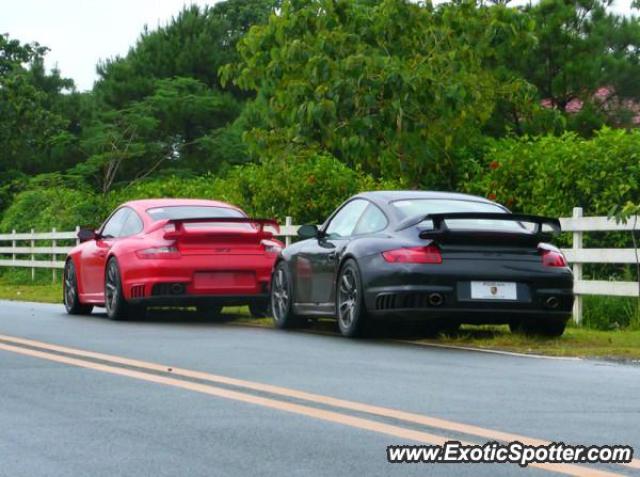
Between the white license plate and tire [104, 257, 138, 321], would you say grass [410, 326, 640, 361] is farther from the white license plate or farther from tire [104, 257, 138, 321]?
tire [104, 257, 138, 321]

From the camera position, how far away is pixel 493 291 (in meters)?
13.0

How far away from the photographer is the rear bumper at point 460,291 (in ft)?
42.2

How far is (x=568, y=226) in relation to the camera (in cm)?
1569

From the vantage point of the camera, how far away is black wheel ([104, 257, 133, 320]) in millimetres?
17078

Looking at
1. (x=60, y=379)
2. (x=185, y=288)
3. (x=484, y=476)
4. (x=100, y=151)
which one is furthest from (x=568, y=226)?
(x=100, y=151)

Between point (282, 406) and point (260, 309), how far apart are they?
9.31 metres

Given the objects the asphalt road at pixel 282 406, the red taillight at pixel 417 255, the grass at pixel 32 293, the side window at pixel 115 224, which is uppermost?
the side window at pixel 115 224

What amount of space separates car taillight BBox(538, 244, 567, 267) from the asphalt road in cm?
151

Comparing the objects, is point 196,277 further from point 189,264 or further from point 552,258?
point 552,258

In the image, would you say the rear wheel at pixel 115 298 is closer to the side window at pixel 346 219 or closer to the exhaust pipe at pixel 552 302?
the side window at pixel 346 219

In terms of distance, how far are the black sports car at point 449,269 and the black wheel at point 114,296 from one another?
3.62m

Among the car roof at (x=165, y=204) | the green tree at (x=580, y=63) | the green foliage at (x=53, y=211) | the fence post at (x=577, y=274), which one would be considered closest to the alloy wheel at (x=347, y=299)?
the fence post at (x=577, y=274)

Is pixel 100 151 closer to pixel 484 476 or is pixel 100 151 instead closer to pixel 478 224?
pixel 478 224

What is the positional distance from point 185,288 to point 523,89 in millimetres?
9050
